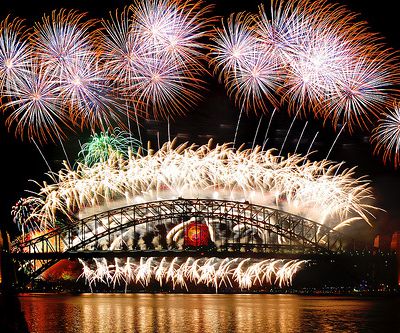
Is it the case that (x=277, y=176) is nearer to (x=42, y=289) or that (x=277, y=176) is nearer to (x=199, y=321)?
(x=199, y=321)

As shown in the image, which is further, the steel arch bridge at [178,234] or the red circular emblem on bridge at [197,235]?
the red circular emblem on bridge at [197,235]

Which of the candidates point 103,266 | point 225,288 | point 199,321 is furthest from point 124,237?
point 199,321

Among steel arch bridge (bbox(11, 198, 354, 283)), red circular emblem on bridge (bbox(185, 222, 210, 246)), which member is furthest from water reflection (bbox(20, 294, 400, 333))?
red circular emblem on bridge (bbox(185, 222, 210, 246))

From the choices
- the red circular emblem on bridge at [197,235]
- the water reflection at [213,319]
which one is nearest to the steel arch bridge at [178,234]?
the red circular emblem on bridge at [197,235]

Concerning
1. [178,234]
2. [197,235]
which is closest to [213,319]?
[197,235]

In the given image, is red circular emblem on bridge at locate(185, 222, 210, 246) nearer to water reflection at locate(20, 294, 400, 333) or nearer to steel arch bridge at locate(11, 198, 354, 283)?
steel arch bridge at locate(11, 198, 354, 283)

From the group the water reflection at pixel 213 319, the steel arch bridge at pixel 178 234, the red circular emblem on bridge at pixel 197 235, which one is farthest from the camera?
the red circular emblem on bridge at pixel 197 235

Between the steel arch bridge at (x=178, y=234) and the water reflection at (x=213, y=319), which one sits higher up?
the steel arch bridge at (x=178, y=234)

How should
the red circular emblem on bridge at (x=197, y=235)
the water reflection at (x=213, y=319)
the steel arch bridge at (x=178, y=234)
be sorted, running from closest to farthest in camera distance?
the water reflection at (x=213, y=319) < the steel arch bridge at (x=178, y=234) < the red circular emblem on bridge at (x=197, y=235)

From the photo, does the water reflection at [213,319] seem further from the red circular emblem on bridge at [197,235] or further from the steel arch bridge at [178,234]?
the red circular emblem on bridge at [197,235]
